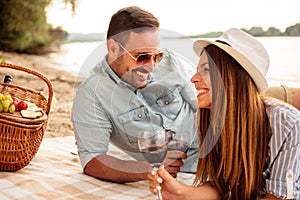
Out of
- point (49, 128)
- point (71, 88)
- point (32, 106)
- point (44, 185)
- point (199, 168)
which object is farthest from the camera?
point (71, 88)

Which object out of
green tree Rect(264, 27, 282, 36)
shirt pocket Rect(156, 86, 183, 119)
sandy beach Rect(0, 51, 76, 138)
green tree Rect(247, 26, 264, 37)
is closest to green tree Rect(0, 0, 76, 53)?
sandy beach Rect(0, 51, 76, 138)

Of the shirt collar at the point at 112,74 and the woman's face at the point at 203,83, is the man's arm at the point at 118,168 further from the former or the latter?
the woman's face at the point at 203,83

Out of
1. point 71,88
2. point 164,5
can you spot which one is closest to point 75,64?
point 71,88

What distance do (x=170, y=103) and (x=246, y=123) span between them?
607 millimetres

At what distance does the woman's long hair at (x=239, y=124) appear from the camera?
140cm

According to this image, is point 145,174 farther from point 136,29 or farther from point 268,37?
point 268,37

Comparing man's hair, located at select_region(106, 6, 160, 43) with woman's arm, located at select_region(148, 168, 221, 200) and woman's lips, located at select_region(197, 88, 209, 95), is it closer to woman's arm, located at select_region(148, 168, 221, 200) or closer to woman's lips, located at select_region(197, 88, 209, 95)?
woman's lips, located at select_region(197, 88, 209, 95)

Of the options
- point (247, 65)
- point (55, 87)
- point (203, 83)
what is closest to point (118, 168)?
point (203, 83)

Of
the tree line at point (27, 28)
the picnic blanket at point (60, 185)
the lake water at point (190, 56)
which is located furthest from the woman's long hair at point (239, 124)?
the tree line at point (27, 28)

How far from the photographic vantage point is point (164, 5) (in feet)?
15.1

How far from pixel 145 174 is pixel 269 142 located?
1.75 ft

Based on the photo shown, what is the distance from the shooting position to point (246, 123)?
1.42 metres

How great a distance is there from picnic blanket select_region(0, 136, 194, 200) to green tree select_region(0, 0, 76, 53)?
4.55 metres

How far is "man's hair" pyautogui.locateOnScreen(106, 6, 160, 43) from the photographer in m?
1.79
